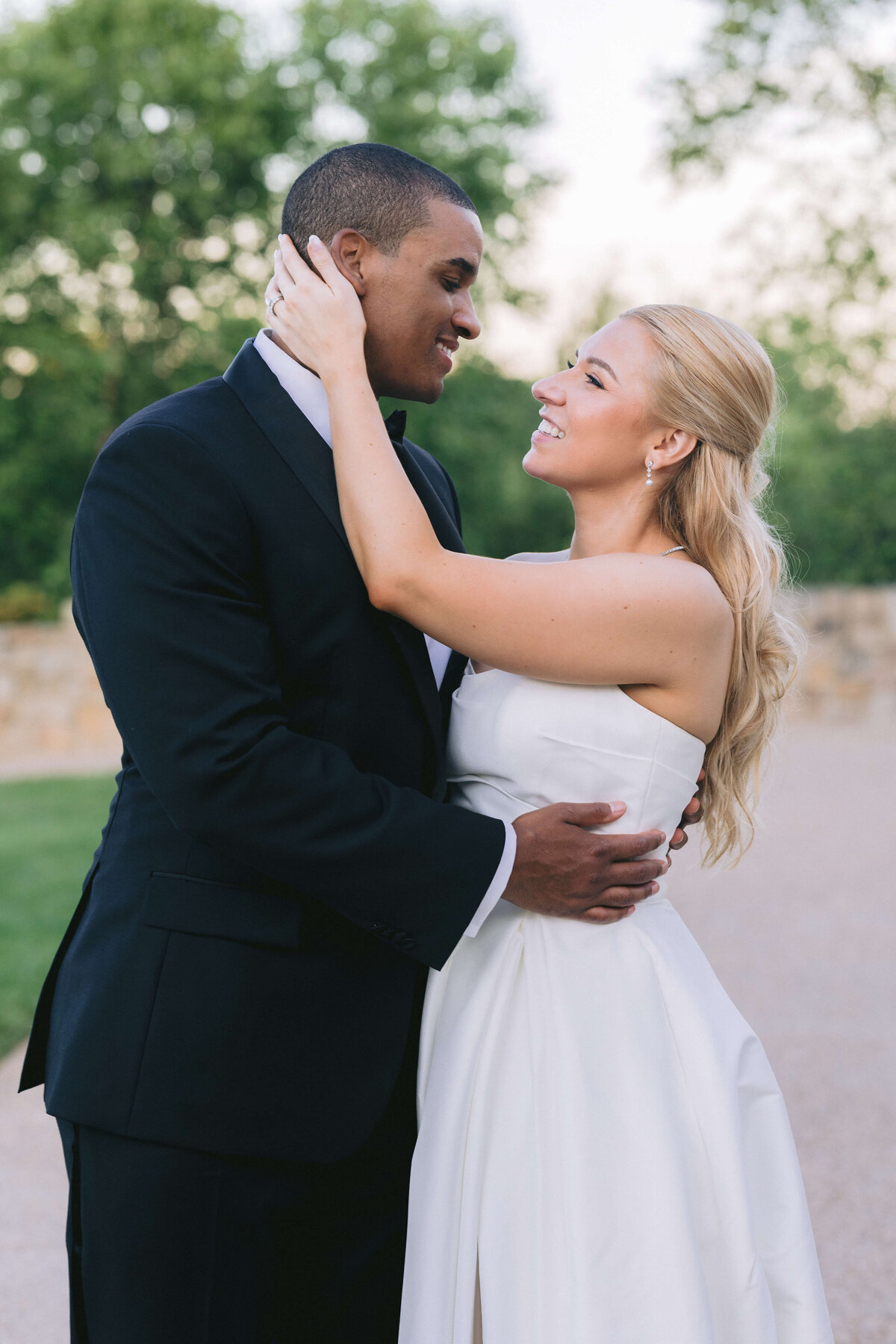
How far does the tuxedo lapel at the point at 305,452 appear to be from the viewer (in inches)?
85.6

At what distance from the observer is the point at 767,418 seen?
8.91 feet

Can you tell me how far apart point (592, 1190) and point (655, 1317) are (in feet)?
0.82

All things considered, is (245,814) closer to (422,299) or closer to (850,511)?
(422,299)

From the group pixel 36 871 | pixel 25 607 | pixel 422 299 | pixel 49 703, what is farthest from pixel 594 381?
pixel 25 607

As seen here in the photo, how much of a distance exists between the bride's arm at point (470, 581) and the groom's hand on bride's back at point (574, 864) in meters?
0.28

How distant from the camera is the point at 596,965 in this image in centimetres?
237

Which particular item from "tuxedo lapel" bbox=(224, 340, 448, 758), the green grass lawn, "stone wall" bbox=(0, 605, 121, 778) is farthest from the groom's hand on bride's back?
"stone wall" bbox=(0, 605, 121, 778)

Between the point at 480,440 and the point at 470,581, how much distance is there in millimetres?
18950

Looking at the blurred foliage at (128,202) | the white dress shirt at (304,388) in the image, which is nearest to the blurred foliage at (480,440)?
the blurred foliage at (128,202)

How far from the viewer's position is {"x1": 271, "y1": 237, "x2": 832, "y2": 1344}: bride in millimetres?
2219

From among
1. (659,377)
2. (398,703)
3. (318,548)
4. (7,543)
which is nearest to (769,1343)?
(398,703)

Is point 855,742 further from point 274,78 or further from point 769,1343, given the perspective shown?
point 274,78

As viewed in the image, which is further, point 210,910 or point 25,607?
point 25,607

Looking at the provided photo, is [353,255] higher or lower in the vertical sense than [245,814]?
higher
